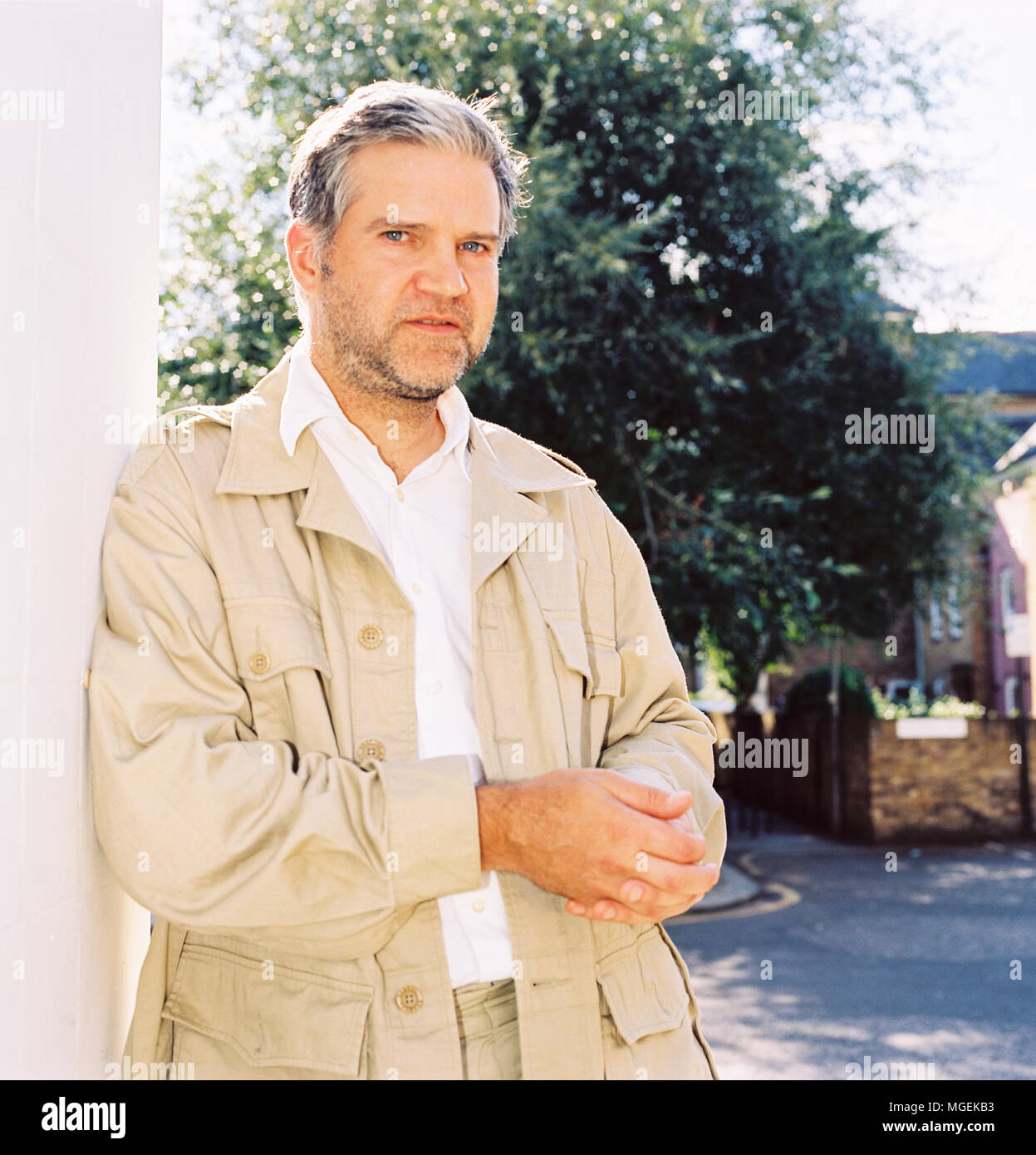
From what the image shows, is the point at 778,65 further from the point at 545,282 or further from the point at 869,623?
the point at 869,623

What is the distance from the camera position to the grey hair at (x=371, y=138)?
204 cm

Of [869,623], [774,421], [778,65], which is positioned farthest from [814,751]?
[778,65]

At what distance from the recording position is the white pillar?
1473 millimetres

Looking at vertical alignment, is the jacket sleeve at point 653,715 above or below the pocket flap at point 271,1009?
above

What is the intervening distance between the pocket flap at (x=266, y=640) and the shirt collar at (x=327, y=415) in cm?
29

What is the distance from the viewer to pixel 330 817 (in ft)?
5.42

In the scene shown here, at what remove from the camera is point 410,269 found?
207 cm

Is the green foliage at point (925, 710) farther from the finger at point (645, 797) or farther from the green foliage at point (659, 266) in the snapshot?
the finger at point (645, 797)

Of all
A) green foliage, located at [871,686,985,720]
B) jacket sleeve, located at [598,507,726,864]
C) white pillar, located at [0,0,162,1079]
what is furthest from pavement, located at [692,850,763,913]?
white pillar, located at [0,0,162,1079]

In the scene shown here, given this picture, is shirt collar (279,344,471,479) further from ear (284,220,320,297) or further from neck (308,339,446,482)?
ear (284,220,320,297)

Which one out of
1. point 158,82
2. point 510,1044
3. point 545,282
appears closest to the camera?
point 510,1044

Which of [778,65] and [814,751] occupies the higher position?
[778,65]

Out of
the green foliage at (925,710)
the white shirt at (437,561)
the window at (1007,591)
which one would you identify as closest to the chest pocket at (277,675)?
the white shirt at (437,561)
